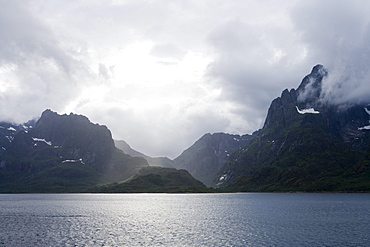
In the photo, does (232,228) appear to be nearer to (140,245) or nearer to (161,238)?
(161,238)

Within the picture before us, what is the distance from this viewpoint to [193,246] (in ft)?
263

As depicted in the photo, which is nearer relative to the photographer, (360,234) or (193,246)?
(193,246)

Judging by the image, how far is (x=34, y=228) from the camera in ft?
357

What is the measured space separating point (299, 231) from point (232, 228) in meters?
22.0

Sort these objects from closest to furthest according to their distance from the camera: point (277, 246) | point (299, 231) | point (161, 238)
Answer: point (277, 246) → point (161, 238) → point (299, 231)

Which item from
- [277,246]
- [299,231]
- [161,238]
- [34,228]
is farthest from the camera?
[34,228]

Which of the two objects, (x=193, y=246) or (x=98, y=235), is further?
(x=98, y=235)

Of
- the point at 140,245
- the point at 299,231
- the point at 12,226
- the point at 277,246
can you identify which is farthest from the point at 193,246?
the point at 12,226

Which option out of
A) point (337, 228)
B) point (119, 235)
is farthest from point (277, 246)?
point (119, 235)

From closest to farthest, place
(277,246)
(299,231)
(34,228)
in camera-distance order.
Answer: (277,246) → (299,231) → (34,228)

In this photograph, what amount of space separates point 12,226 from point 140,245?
5925 centimetres

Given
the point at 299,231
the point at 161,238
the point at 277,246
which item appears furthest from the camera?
the point at 299,231

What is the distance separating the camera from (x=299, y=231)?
10131 centimetres

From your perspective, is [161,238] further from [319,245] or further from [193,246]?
[319,245]
